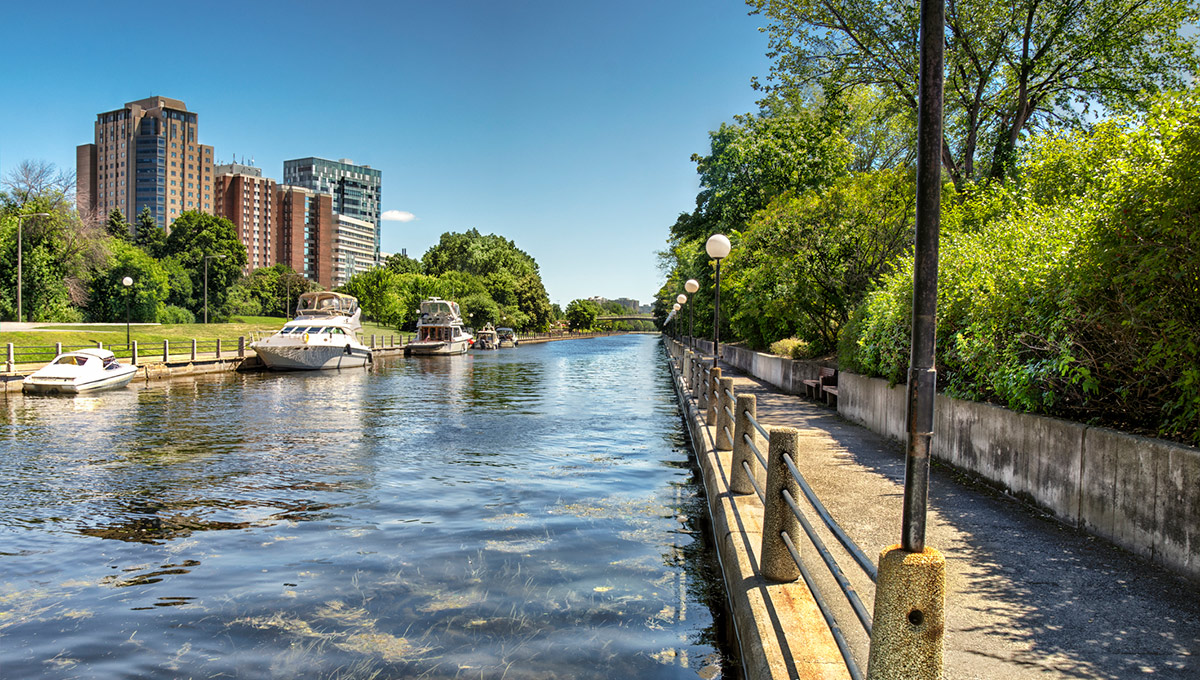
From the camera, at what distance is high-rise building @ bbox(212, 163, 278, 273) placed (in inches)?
7092

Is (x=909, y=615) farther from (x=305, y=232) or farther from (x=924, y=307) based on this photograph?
(x=305, y=232)

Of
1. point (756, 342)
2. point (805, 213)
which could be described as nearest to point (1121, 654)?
point (805, 213)

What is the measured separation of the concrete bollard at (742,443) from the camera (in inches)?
270

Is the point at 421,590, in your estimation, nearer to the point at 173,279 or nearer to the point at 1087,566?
the point at 1087,566

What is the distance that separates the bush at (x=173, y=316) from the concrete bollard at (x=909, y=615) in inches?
3044

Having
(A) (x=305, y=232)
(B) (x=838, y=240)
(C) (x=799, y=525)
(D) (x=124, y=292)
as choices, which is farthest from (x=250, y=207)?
(C) (x=799, y=525)

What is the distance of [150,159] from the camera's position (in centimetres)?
17500

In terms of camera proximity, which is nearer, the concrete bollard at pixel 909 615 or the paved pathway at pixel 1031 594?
the concrete bollard at pixel 909 615

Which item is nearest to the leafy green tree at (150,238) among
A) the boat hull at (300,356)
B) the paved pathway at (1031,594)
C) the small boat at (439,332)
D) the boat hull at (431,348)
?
the small boat at (439,332)

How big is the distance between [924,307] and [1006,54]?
21.1 metres

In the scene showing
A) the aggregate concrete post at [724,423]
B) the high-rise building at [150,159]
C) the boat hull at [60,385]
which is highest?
the high-rise building at [150,159]

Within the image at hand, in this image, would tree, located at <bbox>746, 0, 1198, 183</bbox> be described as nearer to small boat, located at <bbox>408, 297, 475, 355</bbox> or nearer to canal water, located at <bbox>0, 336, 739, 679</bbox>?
canal water, located at <bbox>0, 336, 739, 679</bbox>

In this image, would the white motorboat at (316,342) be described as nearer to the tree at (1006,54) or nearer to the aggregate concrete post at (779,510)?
the tree at (1006,54)

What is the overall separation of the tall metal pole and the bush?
77158 mm
